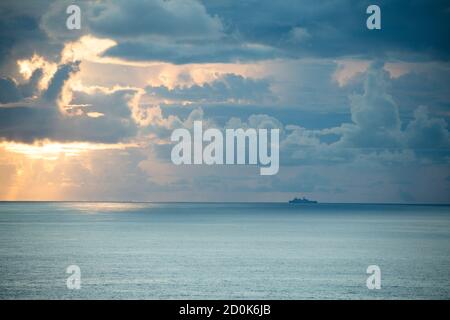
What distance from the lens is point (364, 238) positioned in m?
158

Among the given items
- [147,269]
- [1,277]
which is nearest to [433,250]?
[147,269]
